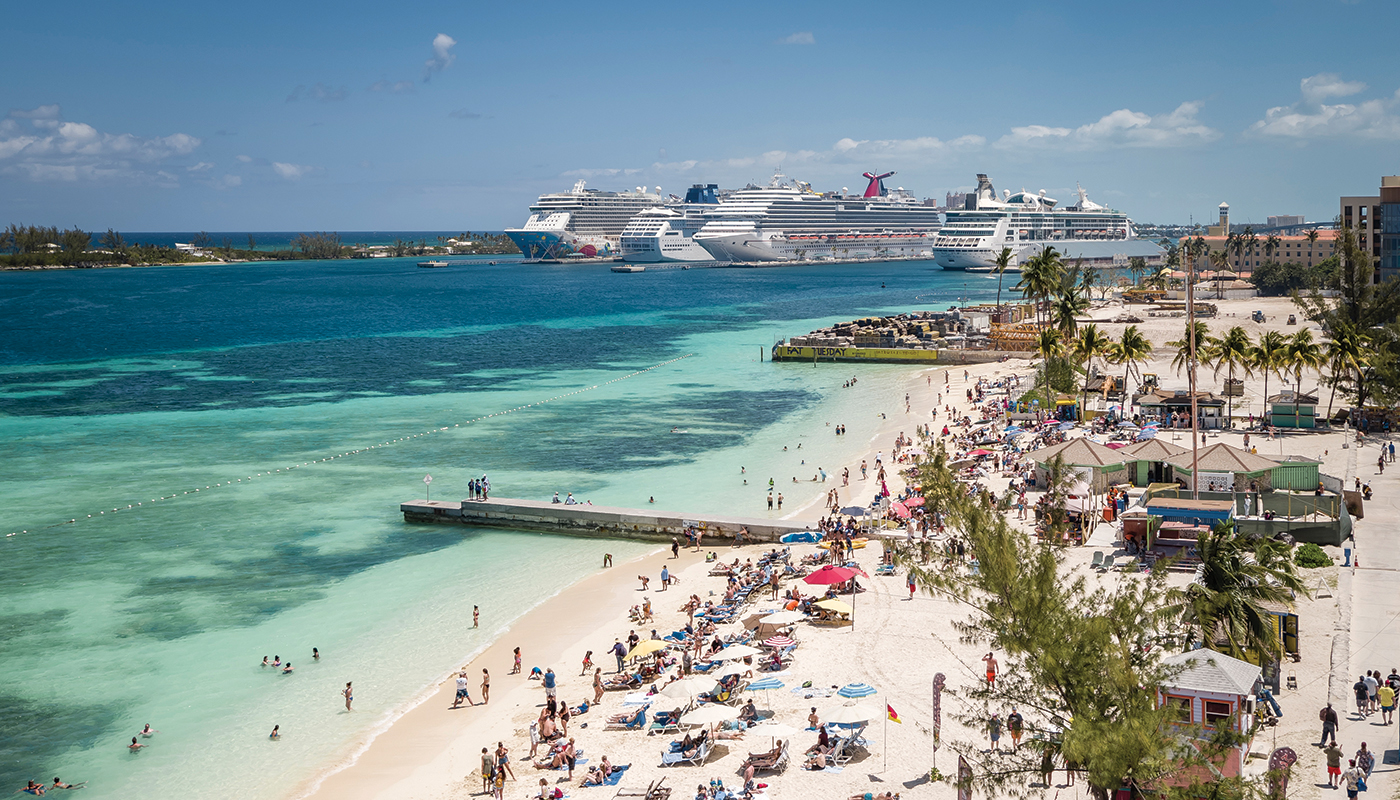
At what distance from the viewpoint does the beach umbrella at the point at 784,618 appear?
21.8 m

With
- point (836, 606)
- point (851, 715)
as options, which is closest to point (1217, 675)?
point (851, 715)

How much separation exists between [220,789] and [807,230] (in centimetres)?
18005

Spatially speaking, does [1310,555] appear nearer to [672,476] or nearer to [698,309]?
[672,476]

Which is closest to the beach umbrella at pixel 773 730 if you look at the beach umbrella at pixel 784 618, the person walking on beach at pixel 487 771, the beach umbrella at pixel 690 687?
the beach umbrella at pixel 690 687

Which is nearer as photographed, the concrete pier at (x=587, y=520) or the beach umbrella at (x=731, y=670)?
the beach umbrella at (x=731, y=670)

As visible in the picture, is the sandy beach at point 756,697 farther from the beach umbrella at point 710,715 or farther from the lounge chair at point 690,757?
the beach umbrella at point 710,715

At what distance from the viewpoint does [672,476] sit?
123 ft

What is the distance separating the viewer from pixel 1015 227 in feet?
500

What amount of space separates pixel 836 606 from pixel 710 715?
5177 mm

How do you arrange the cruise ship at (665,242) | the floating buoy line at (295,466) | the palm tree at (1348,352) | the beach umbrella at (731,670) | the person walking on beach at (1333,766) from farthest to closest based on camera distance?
the cruise ship at (665,242)
the palm tree at (1348,352)
the floating buoy line at (295,466)
the beach umbrella at (731,670)
the person walking on beach at (1333,766)

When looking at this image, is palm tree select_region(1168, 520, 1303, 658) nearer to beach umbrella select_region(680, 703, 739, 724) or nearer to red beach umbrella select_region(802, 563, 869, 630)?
→ beach umbrella select_region(680, 703, 739, 724)

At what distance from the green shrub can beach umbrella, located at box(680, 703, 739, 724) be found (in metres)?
12.4

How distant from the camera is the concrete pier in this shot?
1163 inches

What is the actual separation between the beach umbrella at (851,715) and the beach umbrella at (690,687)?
79.6 inches
